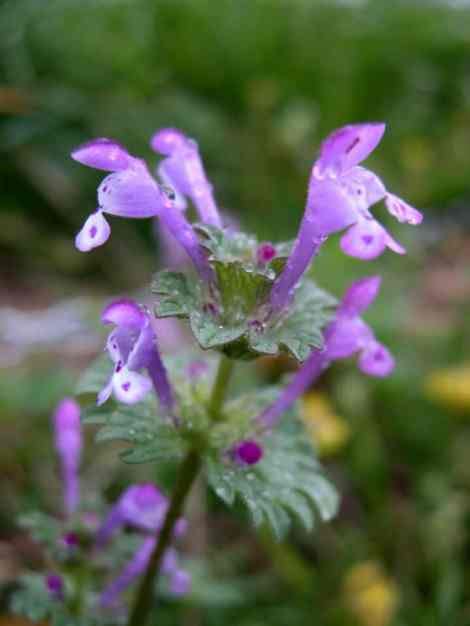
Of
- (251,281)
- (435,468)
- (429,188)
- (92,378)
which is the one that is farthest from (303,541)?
(429,188)

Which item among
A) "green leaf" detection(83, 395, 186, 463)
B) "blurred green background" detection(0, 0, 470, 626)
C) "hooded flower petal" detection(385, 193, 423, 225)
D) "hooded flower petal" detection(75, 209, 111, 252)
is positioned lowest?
"blurred green background" detection(0, 0, 470, 626)

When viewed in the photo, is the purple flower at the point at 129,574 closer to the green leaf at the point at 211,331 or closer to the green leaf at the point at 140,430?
the green leaf at the point at 140,430

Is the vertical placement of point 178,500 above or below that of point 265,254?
below

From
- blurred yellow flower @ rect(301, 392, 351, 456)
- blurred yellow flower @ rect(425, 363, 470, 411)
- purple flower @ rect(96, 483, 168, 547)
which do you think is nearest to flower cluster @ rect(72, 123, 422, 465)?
purple flower @ rect(96, 483, 168, 547)

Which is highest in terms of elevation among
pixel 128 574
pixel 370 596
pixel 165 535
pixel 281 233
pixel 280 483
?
pixel 280 483

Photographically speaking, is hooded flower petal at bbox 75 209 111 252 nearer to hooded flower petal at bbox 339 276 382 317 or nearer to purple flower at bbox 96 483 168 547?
hooded flower petal at bbox 339 276 382 317

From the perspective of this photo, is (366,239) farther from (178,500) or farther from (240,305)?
(178,500)

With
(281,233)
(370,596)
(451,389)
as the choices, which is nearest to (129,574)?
(370,596)

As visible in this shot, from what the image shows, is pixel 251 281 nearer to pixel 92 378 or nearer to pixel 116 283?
pixel 92 378
